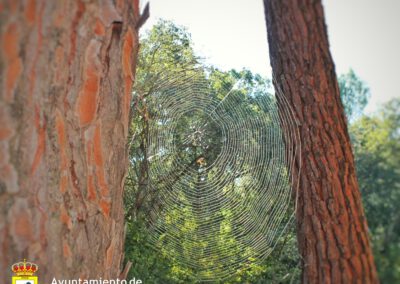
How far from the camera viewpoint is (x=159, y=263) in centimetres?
253

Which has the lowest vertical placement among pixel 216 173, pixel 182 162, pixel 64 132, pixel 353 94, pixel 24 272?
pixel 24 272

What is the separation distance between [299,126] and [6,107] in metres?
0.94

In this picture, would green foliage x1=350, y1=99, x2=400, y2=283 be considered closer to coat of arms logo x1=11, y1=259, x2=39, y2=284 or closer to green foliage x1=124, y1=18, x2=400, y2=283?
green foliage x1=124, y1=18, x2=400, y2=283

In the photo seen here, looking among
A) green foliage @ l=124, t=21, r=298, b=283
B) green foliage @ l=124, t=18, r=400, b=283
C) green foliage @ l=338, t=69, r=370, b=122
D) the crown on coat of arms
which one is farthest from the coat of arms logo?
green foliage @ l=338, t=69, r=370, b=122

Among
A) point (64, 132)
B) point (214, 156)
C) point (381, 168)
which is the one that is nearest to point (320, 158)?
point (381, 168)

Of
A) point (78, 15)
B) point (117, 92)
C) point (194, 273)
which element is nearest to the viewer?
point (78, 15)

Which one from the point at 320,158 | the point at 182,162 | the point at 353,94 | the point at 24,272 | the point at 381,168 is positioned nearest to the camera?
the point at 24,272

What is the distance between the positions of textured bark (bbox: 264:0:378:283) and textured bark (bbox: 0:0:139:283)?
637 mm

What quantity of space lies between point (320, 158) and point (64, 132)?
820 mm

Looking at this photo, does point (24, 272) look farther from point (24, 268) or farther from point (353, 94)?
point (353, 94)

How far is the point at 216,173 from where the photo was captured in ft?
7.11

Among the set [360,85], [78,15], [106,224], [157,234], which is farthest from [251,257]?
[78,15]

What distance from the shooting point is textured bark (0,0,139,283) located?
59 centimetres

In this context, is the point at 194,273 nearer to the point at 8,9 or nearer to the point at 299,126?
the point at 299,126
